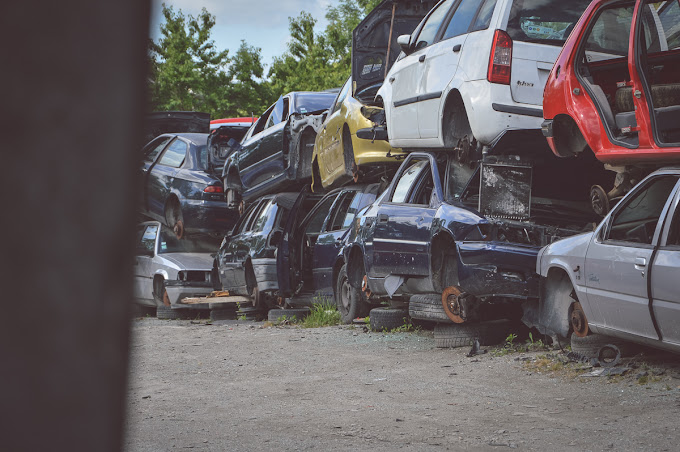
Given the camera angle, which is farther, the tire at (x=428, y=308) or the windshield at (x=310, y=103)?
the windshield at (x=310, y=103)

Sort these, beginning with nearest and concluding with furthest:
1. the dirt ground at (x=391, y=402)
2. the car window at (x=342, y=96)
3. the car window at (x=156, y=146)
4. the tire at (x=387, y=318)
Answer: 1. the dirt ground at (x=391, y=402)
2. the tire at (x=387, y=318)
3. the car window at (x=342, y=96)
4. the car window at (x=156, y=146)

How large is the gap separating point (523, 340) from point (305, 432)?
14.1 ft

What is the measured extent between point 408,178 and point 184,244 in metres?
8.14

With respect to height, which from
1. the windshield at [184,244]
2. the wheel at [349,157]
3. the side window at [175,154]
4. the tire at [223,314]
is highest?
the side window at [175,154]

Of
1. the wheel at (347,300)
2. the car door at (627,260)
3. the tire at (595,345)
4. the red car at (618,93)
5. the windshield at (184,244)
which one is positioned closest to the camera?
the car door at (627,260)

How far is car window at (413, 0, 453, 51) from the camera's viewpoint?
10.4 meters

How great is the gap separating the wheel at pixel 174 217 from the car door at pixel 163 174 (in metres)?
0.13

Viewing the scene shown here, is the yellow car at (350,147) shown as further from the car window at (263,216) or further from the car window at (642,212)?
the car window at (642,212)

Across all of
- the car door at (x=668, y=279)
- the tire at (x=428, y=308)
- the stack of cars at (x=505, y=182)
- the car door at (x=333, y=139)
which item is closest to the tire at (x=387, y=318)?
the stack of cars at (x=505, y=182)

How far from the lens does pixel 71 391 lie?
675 mm

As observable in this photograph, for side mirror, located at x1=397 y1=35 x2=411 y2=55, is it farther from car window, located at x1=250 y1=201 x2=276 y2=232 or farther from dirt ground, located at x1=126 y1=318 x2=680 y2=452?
car window, located at x1=250 y1=201 x2=276 y2=232

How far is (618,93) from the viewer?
760cm

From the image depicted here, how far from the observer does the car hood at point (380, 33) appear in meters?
13.5

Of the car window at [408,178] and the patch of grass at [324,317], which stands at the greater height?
the car window at [408,178]
